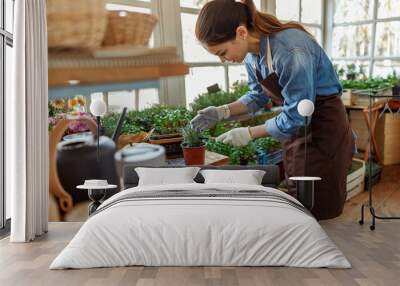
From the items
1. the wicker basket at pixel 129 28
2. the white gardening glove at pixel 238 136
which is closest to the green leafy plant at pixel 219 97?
the white gardening glove at pixel 238 136

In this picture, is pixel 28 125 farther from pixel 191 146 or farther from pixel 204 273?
pixel 204 273

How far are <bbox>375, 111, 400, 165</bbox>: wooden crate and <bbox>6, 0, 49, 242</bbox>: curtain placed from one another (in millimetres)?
3148

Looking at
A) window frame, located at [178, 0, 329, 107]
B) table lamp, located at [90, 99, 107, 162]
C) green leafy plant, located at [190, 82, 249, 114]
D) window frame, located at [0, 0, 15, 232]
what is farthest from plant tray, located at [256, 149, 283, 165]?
window frame, located at [0, 0, 15, 232]

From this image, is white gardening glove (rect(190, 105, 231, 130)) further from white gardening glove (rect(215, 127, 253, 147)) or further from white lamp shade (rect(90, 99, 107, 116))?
white lamp shade (rect(90, 99, 107, 116))

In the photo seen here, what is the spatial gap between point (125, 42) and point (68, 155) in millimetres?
1176

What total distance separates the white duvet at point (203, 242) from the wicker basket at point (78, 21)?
2086mm

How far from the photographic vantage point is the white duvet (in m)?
3.39

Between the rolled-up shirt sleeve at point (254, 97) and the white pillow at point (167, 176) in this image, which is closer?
the white pillow at point (167, 176)

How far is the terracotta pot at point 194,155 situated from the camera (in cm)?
499

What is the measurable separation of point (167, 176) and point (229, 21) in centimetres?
146

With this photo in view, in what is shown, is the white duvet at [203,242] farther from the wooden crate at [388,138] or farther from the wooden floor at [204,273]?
the wooden crate at [388,138]

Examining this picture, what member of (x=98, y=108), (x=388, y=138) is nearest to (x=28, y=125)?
(x=98, y=108)

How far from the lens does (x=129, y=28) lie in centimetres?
495

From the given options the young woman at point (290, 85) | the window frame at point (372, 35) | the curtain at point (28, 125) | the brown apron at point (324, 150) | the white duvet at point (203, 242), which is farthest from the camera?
the window frame at point (372, 35)
